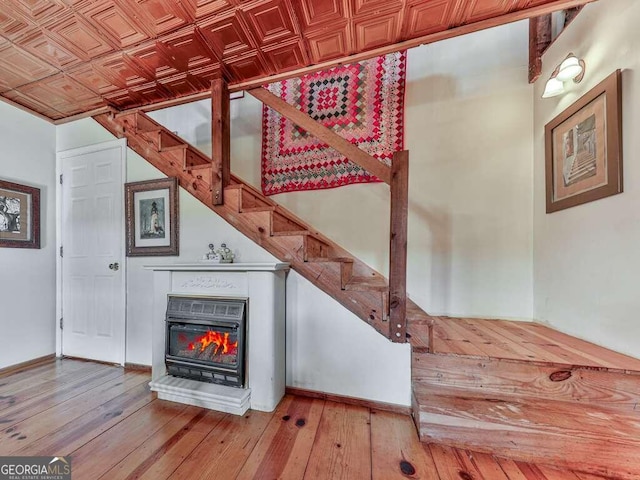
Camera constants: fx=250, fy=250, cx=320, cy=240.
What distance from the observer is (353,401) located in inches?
69.9

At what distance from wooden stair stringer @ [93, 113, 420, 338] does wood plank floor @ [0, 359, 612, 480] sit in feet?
2.05

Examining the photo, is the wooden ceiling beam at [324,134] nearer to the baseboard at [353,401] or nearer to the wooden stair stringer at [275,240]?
the wooden stair stringer at [275,240]

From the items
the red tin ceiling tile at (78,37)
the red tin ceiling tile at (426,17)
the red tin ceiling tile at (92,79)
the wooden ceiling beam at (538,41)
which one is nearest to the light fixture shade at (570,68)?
the wooden ceiling beam at (538,41)

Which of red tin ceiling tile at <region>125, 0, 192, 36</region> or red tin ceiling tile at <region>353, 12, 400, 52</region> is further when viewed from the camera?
red tin ceiling tile at <region>353, 12, 400, 52</region>

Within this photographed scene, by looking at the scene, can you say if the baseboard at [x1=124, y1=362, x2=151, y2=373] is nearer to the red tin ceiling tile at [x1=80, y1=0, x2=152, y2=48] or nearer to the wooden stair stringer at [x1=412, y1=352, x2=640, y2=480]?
the wooden stair stringer at [x1=412, y1=352, x2=640, y2=480]

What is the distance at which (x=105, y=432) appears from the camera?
1521 mm

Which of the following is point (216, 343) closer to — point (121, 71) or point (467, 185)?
point (121, 71)

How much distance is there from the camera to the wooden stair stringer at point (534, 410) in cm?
122

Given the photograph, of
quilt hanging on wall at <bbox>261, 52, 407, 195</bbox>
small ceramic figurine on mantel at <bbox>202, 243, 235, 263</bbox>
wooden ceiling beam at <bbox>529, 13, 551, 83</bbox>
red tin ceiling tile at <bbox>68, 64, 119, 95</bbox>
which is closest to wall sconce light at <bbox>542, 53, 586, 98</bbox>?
wooden ceiling beam at <bbox>529, 13, 551, 83</bbox>

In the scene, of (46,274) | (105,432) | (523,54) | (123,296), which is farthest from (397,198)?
(46,274)

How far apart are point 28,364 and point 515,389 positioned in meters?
4.07

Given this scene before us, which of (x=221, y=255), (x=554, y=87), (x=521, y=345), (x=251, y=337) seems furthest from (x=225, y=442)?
(x=554, y=87)

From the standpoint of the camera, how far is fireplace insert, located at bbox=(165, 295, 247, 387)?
180 centimetres

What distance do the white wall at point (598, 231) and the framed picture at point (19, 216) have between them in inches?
186
